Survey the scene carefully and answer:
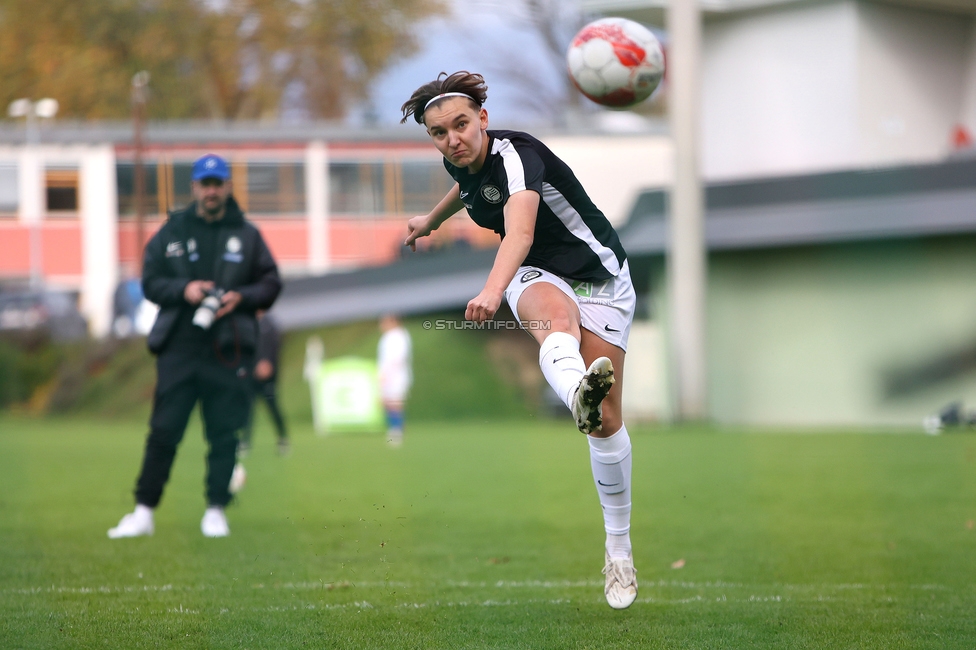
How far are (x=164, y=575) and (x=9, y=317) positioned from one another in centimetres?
2584

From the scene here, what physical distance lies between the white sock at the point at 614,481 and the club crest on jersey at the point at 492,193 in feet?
3.66

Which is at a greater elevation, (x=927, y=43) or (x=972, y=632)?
(x=927, y=43)

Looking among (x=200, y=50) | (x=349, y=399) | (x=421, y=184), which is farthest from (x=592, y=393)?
(x=200, y=50)

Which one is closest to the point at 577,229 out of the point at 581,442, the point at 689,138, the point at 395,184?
the point at 581,442

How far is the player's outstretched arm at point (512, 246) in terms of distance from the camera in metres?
4.74

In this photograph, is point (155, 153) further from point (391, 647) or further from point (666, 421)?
point (391, 647)

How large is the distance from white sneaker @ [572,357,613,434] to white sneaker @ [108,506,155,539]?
13.9 feet

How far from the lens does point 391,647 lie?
4.78m

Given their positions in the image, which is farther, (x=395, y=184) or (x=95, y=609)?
(x=395, y=184)

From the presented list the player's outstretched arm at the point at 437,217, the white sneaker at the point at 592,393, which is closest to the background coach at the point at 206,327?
the player's outstretched arm at the point at 437,217

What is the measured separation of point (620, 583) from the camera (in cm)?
534

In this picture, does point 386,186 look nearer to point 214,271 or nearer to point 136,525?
point 214,271

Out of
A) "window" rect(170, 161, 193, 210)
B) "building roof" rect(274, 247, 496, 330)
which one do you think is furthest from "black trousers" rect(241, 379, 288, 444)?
"building roof" rect(274, 247, 496, 330)

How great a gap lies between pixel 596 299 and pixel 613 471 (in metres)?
0.76
